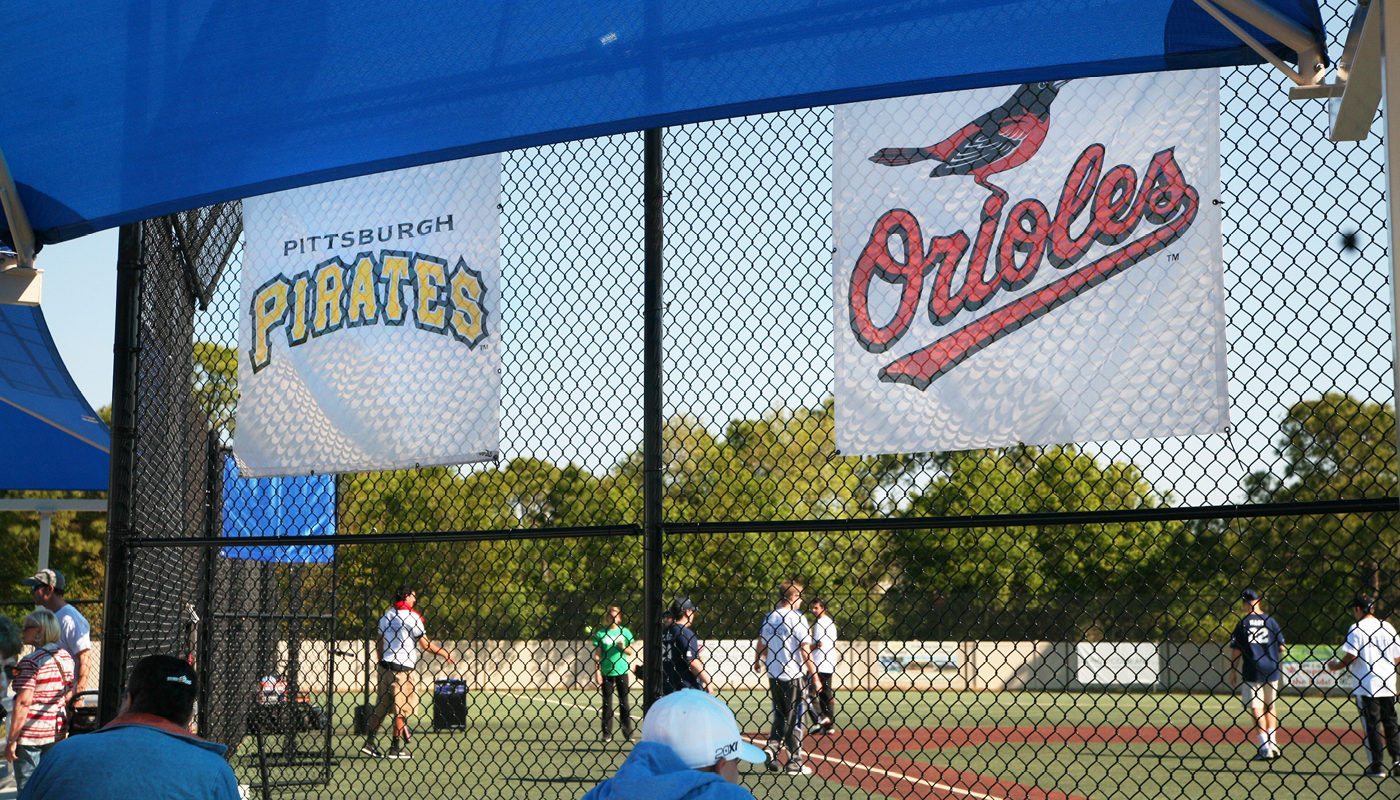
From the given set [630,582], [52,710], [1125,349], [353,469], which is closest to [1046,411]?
[1125,349]

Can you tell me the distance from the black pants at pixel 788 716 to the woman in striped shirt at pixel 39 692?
18.1 feet

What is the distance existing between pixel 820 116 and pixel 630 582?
20.3 metres

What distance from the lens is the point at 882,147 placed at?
5.22 meters

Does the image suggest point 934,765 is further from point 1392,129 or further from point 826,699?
point 1392,129

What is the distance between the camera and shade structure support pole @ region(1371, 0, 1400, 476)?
3008mm

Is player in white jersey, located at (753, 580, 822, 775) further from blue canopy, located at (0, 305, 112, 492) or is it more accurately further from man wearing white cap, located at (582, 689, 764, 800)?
man wearing white cap, located at (582, 689, 764, 800)

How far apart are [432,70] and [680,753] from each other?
2.55 meters

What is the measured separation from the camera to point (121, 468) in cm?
614

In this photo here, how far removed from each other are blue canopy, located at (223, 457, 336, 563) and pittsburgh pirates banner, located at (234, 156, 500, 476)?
62.9 inches

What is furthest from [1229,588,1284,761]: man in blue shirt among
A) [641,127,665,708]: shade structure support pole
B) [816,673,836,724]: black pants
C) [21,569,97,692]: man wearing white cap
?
[21,569,97,692]: man wearing white cap

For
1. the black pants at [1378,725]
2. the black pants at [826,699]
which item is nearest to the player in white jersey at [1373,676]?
the black pants at [1378,725]

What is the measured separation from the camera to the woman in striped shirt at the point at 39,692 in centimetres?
919

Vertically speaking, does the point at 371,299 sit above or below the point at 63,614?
above

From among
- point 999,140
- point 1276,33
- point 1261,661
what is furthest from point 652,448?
point 1261,661
